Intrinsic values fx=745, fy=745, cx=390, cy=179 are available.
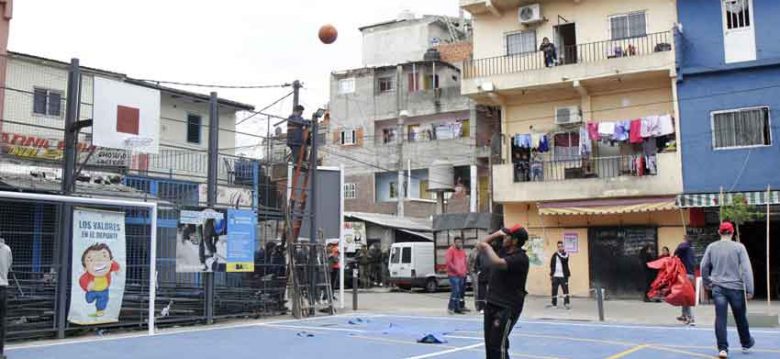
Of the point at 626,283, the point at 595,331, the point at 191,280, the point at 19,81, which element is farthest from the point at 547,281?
the point at 19,81

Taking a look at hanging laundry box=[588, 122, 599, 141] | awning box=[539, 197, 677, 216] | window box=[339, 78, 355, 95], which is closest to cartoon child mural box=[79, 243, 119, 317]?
awning box=[539, 197, 677, 216]

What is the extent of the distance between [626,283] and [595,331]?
1033 cm

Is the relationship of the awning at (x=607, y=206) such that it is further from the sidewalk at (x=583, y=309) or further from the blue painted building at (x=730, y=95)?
the sidewalk at (x=583, y=309)

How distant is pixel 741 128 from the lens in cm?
2208

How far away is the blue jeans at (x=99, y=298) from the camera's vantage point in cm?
1342

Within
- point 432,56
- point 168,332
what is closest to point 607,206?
point 168,332

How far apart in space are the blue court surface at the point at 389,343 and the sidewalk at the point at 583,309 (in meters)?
1.96

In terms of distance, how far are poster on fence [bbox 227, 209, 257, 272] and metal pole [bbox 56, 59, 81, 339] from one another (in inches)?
147

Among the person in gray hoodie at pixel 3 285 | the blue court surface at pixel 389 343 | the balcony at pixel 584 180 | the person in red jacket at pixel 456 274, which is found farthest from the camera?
the balcony at pixel 584 180

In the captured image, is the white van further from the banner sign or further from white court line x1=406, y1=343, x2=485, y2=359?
white court line x1=406, y1=343, x2=485, y2=359

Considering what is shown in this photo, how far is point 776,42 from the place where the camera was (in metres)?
21.9

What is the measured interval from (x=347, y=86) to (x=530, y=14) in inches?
698

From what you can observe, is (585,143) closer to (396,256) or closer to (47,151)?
(396,256)

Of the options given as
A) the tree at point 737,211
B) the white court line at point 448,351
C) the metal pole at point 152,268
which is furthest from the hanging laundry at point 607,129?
the metal pole at point 152,268
